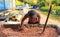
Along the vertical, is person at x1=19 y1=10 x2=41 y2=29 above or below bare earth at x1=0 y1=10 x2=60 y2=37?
above

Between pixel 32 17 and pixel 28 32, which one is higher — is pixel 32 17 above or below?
above

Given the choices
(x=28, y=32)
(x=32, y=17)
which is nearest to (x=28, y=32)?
(x=28, y=32)

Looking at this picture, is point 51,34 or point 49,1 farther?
point 49,1

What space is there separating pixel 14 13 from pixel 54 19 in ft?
1.03

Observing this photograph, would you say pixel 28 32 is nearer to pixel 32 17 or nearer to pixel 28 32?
pixel 28 32

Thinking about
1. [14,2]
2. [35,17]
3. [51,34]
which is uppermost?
[14,2]

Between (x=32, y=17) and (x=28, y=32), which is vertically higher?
(x=32, y=17)

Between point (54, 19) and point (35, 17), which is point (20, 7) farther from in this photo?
point (54, 19)

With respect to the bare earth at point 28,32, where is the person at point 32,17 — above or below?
above

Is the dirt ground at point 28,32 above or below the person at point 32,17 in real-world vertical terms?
below

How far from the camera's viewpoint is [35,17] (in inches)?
54.3

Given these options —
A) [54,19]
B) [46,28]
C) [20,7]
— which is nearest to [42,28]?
[46,28]

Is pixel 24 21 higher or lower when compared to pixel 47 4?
lower

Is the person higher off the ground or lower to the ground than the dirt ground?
higher
